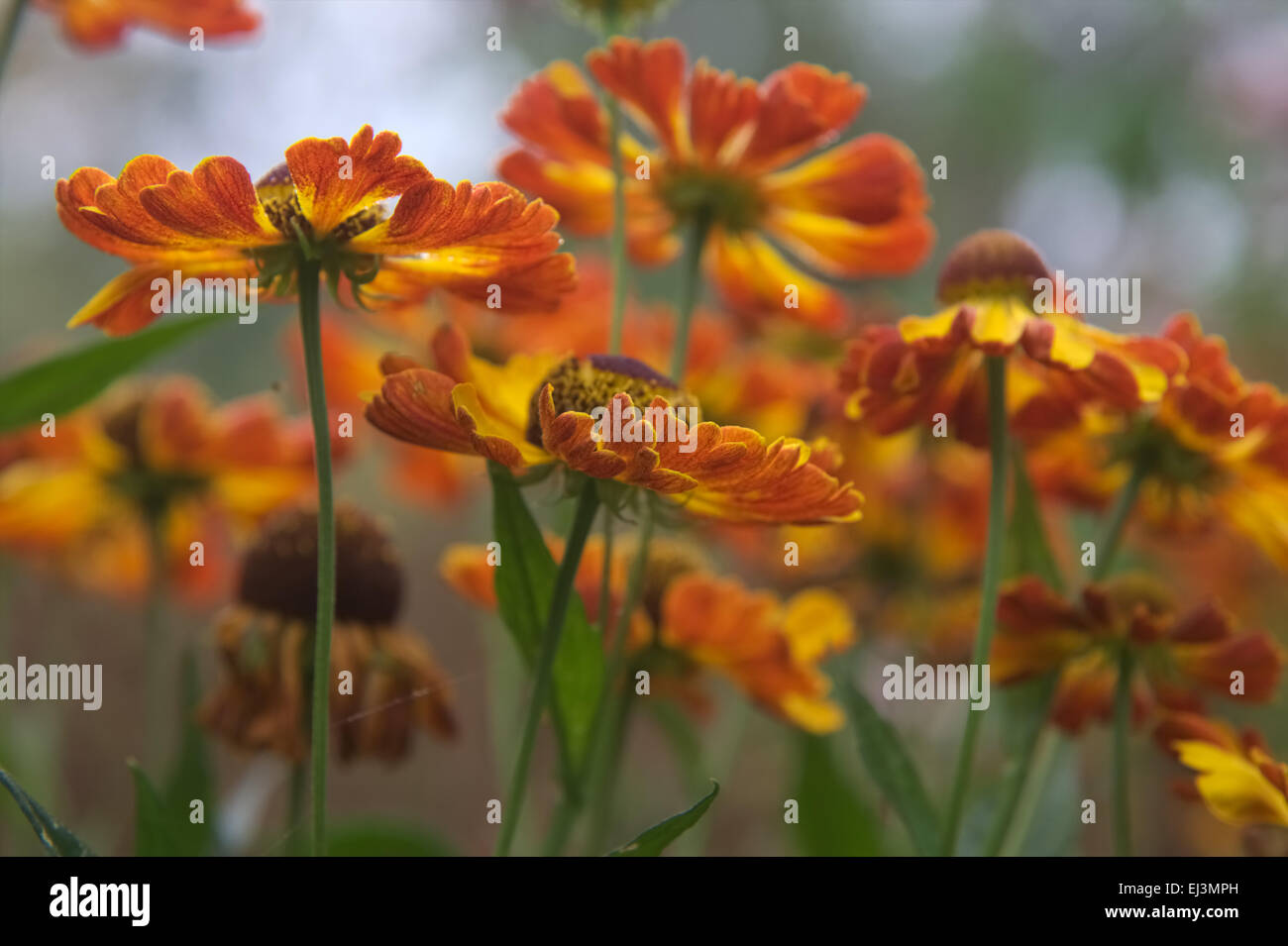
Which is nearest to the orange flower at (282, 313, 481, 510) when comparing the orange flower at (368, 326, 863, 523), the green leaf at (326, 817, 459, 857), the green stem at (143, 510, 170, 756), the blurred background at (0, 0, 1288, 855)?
the blurred background at (0, 0, 1288, 855)

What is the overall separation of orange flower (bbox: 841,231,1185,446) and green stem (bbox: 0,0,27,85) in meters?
0.46

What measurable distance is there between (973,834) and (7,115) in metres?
1.00

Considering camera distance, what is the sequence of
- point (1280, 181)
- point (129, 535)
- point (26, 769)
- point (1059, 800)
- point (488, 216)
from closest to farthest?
point (488, 216) → point (1059, 800) → point (26, 769) → point (129, 535) → point (1280, 181)

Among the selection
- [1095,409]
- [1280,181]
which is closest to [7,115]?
[1095,409]

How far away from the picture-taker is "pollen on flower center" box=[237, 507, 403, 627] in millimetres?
636

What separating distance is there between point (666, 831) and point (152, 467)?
56 centimetres

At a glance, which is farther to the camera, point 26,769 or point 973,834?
point 26,769

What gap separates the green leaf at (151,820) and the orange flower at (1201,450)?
471 mm

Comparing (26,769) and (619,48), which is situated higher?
(619,48)

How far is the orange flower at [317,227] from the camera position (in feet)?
1.32

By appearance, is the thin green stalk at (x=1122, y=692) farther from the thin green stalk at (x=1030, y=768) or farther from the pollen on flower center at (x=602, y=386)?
the pollen on flower center at (x=602, y=386)

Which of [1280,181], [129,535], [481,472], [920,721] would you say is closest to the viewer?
[481,472]

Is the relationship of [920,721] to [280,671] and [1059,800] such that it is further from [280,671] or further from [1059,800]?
[280,671]
